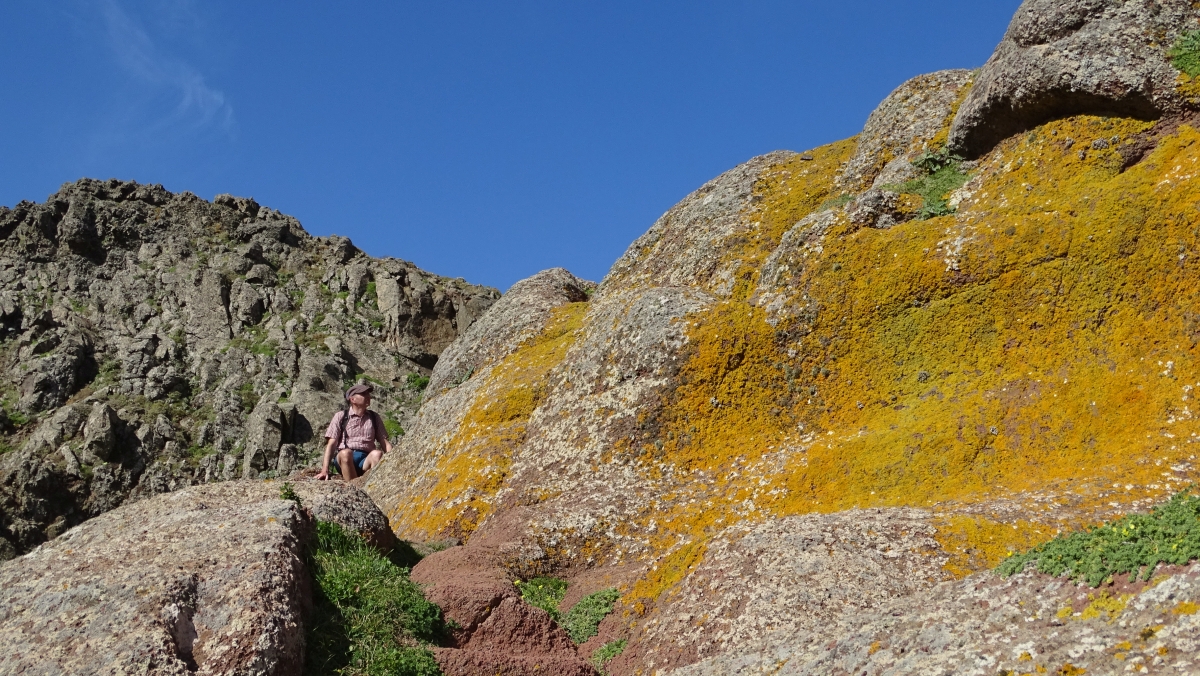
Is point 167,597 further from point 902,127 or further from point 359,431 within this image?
point 902,127

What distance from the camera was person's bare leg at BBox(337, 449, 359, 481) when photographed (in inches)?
730

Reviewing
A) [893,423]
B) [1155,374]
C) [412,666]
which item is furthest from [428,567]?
[1155,374]

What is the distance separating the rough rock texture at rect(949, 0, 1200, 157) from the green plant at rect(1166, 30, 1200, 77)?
12cm

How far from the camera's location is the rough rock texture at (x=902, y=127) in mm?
18438

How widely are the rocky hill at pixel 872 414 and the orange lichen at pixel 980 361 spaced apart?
4 cm

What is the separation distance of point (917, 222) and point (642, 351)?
16.5 feet

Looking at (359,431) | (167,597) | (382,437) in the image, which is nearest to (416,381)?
(359,431)

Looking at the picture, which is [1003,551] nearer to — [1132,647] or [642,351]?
[1132,647]

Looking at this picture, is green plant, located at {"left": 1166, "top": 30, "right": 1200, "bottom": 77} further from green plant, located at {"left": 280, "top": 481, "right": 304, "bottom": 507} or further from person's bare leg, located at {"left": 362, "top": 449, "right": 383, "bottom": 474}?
person's bare leg, located at {"left": 362, "top": 449, "right": 383, "bottom": 474}

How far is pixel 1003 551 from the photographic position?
33.2ft

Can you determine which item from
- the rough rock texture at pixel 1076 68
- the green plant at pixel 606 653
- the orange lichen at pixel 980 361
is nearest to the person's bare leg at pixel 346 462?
the orange lichen at pixel 980 361

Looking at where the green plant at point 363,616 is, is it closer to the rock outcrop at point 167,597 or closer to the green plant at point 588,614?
the rock outcrop at point 167,597

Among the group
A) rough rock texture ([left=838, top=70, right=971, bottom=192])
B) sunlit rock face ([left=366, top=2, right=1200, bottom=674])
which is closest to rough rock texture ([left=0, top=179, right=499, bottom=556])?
sunlit rock face ([left=366, top=2, right=1200, bottom=674])

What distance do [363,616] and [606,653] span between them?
9.26ft
